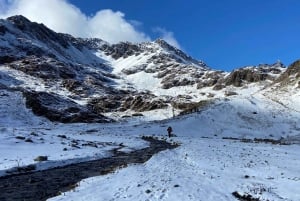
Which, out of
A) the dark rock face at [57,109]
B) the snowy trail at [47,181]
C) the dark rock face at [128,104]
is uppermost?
the dark rock face at [128,104]

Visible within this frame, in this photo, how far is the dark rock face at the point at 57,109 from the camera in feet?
377

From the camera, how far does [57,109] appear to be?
12638 cm

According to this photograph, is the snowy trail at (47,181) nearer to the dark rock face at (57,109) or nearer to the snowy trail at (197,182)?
the snowy trail at (197,182)

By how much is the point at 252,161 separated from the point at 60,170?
45.8 ft

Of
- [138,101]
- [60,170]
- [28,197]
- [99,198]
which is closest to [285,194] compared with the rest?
[99,198]

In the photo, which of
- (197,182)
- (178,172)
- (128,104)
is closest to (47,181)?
(178,172)

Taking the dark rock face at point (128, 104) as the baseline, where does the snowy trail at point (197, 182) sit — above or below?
below

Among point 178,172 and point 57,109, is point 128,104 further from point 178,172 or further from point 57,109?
point 178,172

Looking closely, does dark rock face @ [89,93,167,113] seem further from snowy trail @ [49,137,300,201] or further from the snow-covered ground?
snowy trail @ [49,137,300,201]

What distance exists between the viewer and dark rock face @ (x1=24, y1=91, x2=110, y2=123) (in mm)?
114931

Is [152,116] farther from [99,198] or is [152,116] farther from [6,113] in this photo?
[99,198]

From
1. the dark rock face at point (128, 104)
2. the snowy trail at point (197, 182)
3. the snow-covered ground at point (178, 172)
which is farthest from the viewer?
the dark rock face at point (128, 104)

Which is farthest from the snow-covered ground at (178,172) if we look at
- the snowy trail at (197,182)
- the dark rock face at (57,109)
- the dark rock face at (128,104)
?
the dark rock face at (128,104)

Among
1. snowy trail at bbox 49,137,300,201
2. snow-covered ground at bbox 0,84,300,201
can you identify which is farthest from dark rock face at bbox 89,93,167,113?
snowy trail at bbox 49,137,300,201
